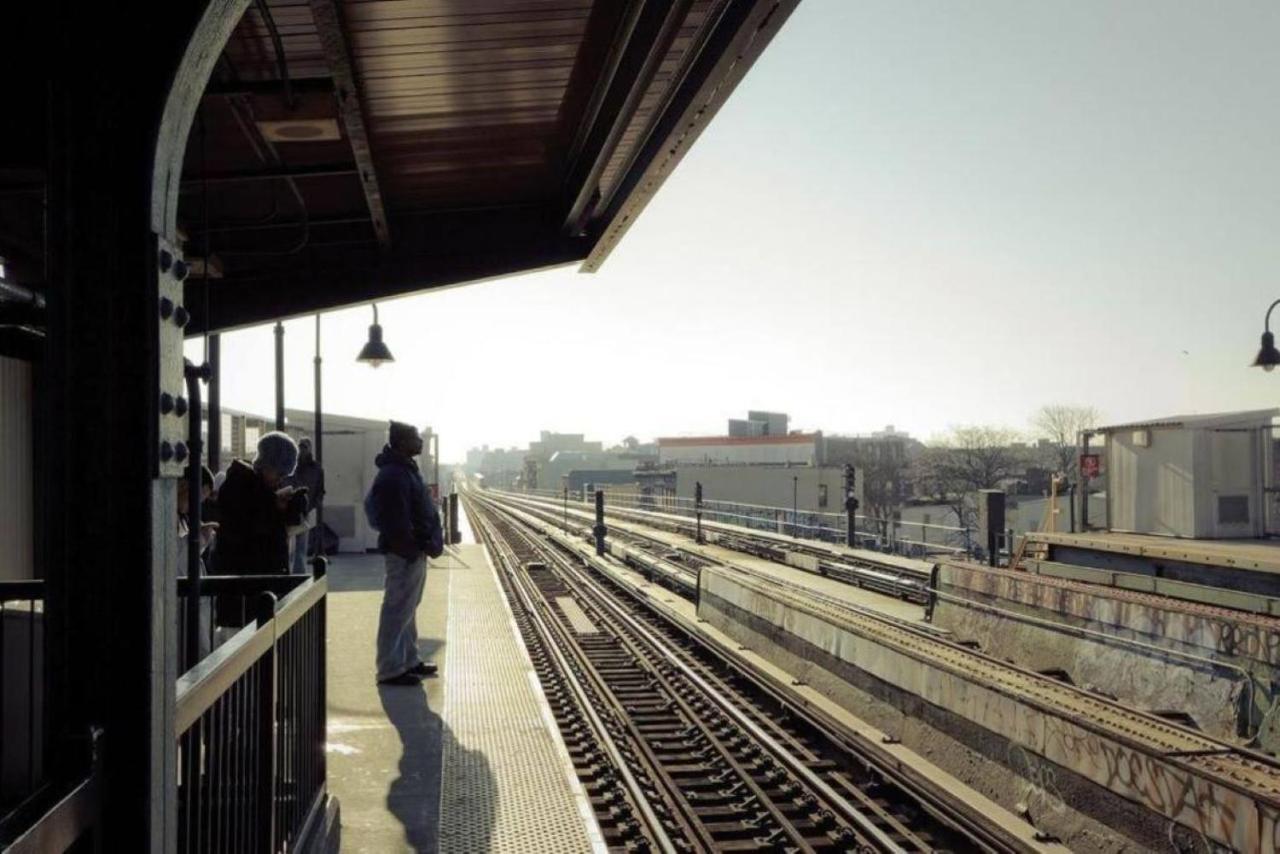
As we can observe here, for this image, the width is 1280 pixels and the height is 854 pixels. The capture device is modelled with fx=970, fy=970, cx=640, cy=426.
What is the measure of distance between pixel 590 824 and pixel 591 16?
153 inches

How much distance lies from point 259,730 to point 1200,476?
53.4 ft

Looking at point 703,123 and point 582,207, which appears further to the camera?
point 582,207

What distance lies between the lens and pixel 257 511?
5.73 meters

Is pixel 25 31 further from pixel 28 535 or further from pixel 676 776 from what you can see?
pixel 676 776

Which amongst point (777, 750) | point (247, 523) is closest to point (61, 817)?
point (247, 523)

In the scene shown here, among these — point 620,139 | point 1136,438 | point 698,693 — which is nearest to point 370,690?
point 698,693

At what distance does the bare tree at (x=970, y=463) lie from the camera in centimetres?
6125

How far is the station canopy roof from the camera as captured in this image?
12.0 ft

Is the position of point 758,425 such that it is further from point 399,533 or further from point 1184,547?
point 399,533

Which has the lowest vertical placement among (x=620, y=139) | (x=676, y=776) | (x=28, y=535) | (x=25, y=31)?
(x=676, y=776)

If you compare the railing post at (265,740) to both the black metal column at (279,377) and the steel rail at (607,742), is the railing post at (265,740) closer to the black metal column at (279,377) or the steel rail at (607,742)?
the steel rail at (607,742)

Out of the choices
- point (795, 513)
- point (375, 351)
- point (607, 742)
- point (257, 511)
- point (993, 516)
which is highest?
point (375, 351)

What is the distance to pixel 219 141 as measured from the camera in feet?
15.8

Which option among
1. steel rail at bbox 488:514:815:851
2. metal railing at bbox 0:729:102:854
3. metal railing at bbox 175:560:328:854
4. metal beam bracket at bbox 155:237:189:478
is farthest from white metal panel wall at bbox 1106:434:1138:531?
metal railing at bbox 0:729:102:854
